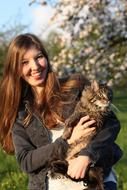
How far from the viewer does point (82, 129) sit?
4250mm

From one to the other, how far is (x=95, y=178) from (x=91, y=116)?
45 centimetres

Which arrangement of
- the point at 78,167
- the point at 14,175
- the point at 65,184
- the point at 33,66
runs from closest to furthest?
1. the point at 78,167
2. the point at 65,184
3. the point at 33,66
4. the point at 14,175

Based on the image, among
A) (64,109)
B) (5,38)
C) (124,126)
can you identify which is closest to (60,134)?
(64,109)

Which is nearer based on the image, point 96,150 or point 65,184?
point 96,150

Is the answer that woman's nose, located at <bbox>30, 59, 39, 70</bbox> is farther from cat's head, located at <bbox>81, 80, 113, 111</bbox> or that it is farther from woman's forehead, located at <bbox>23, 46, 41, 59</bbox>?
cat's head, located at <bbox>81, 80, 113, 111</bbox>

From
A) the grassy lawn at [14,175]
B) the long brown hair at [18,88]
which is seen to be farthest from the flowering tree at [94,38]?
the long brown hair at [18,88]

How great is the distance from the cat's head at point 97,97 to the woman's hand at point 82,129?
0.35 feet

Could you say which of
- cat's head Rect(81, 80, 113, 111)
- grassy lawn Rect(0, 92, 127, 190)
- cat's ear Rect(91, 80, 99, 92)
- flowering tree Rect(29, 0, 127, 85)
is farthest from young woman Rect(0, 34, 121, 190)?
flowering tree Rect(29, 0, 127, 85)

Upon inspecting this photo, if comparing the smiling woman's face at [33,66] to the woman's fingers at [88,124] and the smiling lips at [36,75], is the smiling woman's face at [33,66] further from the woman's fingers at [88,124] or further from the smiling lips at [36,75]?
the woman's fingers at [88,124]

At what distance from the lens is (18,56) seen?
14.9 feet

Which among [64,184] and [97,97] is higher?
[97,97]

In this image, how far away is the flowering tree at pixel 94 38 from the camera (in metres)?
17.6

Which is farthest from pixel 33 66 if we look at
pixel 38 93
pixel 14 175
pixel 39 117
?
pixel 14 175

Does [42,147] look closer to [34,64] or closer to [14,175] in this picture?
[34,64]
